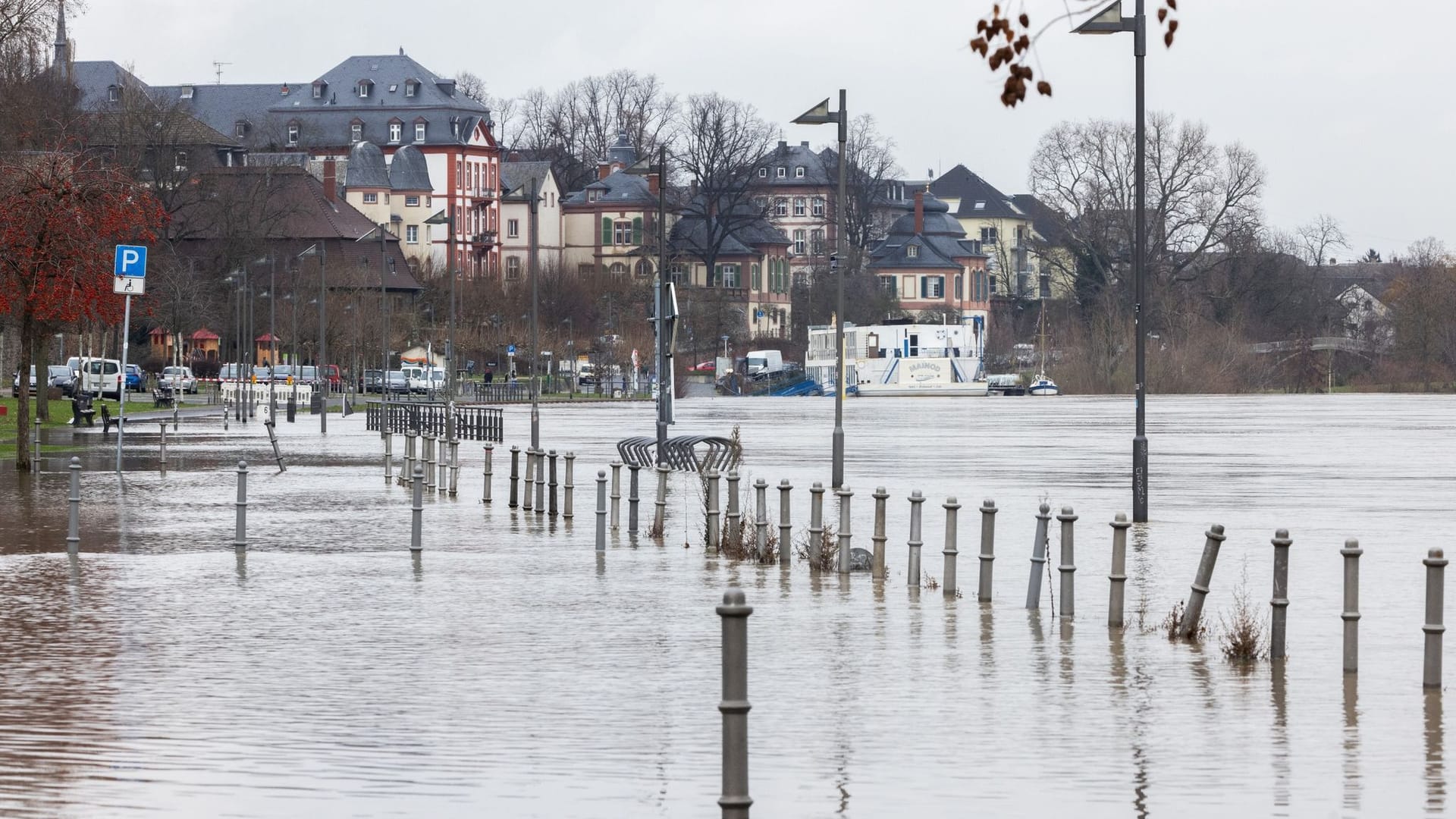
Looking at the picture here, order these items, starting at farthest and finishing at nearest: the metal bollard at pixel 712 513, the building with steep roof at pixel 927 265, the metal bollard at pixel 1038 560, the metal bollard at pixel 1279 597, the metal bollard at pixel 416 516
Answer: the building with steep roof at pixel 927 265 < the metal bollard at pixel 712 513 < the metal bollard at pixel 416 516 < the metal bollard at pixel 1038 560 < the metal bollard at pixel 1279 597

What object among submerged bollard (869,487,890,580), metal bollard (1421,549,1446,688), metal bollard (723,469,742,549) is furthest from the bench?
metal bollard (1421,549,1446,688)

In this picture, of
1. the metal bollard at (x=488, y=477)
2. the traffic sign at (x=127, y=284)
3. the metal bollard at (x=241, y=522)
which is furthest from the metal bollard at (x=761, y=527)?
the traffic sign at (x=127, y=284)

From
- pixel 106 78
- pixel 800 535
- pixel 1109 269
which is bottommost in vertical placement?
pixel 800 535

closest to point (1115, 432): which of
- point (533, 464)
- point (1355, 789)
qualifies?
point (533, 464)

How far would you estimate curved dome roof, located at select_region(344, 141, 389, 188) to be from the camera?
154m

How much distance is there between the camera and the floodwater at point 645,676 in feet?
29.1

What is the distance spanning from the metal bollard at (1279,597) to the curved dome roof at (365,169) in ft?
475

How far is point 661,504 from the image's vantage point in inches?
→ 886

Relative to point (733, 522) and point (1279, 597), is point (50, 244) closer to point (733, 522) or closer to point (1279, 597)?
point (733, 522)

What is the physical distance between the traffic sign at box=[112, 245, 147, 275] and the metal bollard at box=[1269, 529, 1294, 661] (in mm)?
20818

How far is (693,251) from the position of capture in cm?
15438

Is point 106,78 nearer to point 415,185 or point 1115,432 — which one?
point 415,185

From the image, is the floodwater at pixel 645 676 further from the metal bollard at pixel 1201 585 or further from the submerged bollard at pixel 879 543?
the metal bollard at pixel 1201 585

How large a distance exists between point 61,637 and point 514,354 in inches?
4394
